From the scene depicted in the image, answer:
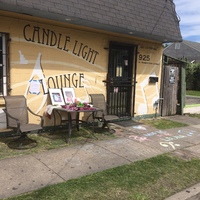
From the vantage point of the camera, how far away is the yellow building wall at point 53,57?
556cm

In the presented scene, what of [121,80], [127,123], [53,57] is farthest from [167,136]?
[53,57]

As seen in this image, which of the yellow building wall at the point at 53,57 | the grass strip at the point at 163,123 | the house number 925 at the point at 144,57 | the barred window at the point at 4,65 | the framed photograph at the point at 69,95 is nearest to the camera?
the barred window at the point at 4,65

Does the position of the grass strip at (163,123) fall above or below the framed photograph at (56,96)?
below

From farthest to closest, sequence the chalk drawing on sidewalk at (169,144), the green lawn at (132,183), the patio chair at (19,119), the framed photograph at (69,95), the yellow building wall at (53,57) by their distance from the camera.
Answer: the framed photograph at (69,95), the chalk drawing on sidewalk at (169,144), the yellow building wall at (53,57), the patio chair at (19,119), the green lawn at (132,183)

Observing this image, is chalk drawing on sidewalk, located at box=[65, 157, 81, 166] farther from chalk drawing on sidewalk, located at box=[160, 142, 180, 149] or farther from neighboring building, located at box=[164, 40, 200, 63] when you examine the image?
neighboring building, located at box=[164, 40, 200, 63]

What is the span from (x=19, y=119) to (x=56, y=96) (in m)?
1.22

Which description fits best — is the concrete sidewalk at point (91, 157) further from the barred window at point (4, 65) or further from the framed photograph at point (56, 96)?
the barred window at point (4, 65)

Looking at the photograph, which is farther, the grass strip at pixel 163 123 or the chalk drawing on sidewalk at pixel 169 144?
the grass strip at pixel 163 123

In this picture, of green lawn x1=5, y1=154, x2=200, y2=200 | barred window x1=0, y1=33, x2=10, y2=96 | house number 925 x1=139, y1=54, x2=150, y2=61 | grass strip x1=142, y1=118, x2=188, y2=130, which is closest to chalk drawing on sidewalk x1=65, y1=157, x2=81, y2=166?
green lawn x1=5, y1=154, x2=200, y2=200

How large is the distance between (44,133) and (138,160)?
2.64 meters

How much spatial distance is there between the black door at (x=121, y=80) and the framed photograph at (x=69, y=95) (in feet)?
4.59

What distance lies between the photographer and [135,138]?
6.16 metres

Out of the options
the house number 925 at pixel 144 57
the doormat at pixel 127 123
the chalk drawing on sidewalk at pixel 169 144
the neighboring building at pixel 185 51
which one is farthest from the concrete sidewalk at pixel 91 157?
the neighboring building at pixel 185 51

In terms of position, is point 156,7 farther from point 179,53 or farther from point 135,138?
point 179,53
